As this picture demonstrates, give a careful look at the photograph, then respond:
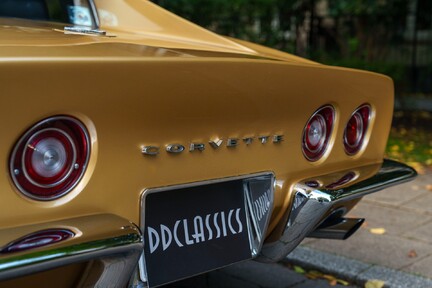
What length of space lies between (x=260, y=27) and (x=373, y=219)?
6.71 m

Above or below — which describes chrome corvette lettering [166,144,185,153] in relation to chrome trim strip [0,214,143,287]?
above

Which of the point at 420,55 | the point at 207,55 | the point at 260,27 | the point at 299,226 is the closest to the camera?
the point at 207,55

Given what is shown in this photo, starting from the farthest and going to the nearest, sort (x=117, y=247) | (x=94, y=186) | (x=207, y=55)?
(x=207, y=55), (x=94, y=186), (x=117, y=247)

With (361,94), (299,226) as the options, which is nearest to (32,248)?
(299,226)

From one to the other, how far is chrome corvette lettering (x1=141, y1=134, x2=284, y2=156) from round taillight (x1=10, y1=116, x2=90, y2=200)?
24 centimetres

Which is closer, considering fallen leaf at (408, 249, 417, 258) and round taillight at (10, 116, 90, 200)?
round taillight at (10, 116, 90, 200)

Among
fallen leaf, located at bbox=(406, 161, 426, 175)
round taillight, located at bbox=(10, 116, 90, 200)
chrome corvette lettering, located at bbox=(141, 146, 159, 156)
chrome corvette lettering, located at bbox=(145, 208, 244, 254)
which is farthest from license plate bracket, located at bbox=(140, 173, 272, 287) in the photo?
fallen leaf, located at bbox=(406, 161, 426, 175)

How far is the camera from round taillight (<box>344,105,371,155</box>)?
113 inches

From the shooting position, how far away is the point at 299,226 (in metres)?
2.56

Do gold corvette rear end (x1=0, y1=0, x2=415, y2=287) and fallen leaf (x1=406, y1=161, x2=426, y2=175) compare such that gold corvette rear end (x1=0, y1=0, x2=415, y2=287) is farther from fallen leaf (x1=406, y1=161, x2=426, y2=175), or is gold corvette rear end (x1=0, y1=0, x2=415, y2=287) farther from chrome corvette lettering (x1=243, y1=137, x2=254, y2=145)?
fallen leaf (x1=406, y1=161, x2=426, y2=175)

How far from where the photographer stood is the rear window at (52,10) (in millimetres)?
2986

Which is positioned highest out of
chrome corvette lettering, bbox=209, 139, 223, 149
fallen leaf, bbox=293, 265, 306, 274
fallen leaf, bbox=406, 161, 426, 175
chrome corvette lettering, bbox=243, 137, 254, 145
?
chrome corvette lettering, bbox=209, 139, 223, 149

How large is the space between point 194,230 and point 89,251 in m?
0.64

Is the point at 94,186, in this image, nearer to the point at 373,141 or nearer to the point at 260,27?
the point at 373,141
